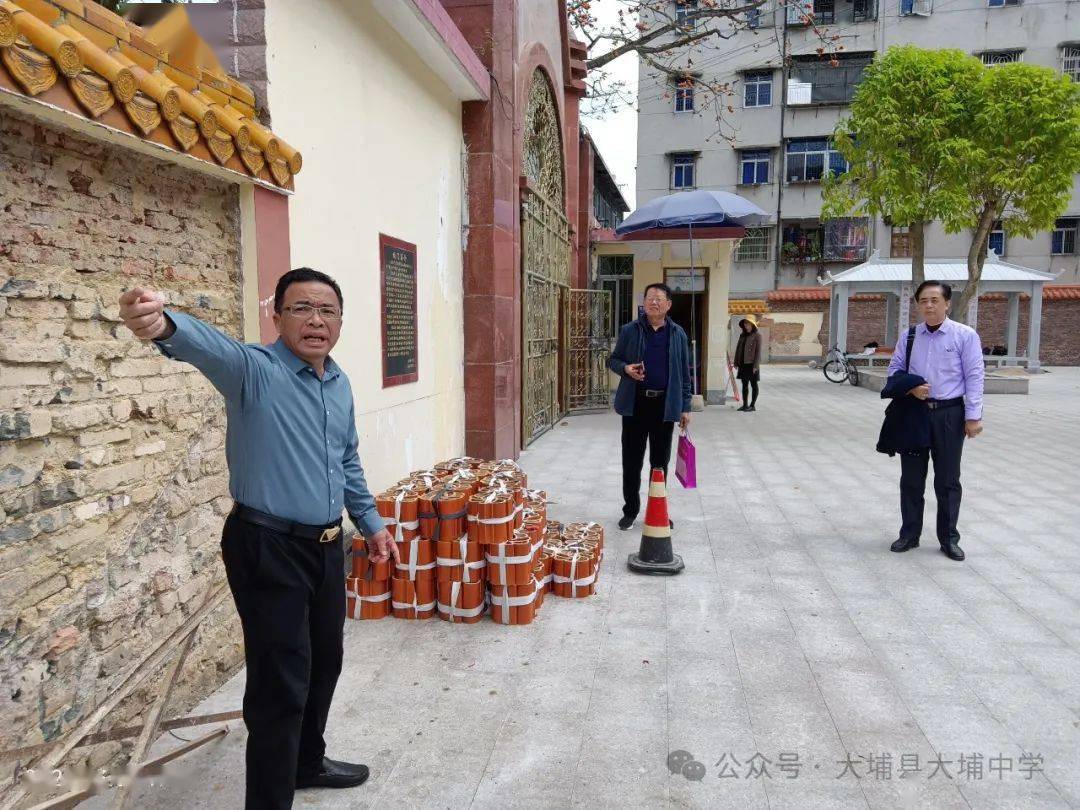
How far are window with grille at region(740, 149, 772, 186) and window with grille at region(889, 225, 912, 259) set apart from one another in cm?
541

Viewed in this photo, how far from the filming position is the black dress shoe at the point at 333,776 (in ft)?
8.28

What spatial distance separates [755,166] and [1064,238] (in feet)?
39.5

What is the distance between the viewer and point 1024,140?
15289 millimetres

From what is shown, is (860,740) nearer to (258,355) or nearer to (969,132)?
(258,355)

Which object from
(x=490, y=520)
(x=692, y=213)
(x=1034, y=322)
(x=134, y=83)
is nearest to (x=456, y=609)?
(x=490, y=520)

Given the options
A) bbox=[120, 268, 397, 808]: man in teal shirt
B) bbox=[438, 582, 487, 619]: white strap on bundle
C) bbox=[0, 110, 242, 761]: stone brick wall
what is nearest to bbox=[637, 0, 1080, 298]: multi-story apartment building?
bbox=[438, 582, 487, 619]: white strap on bundle

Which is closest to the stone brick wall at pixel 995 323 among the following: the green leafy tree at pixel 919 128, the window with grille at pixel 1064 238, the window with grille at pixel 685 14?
the window with grille at pixel 1064 238

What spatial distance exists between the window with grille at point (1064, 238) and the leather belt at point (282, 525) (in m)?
33.7

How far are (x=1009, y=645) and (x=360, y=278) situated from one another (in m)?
4.11

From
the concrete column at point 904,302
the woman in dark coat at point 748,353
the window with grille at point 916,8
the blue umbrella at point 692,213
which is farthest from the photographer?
the window with grille at point 916,8

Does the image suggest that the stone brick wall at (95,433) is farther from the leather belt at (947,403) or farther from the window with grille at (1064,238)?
the window with grille at (1064,238)

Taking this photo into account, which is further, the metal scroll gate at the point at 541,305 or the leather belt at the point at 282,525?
the metal scroll gate at the point at 541,305

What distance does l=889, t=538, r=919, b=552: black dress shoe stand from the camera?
5.10 metres

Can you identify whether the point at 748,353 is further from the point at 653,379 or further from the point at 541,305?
the point at 653,379
